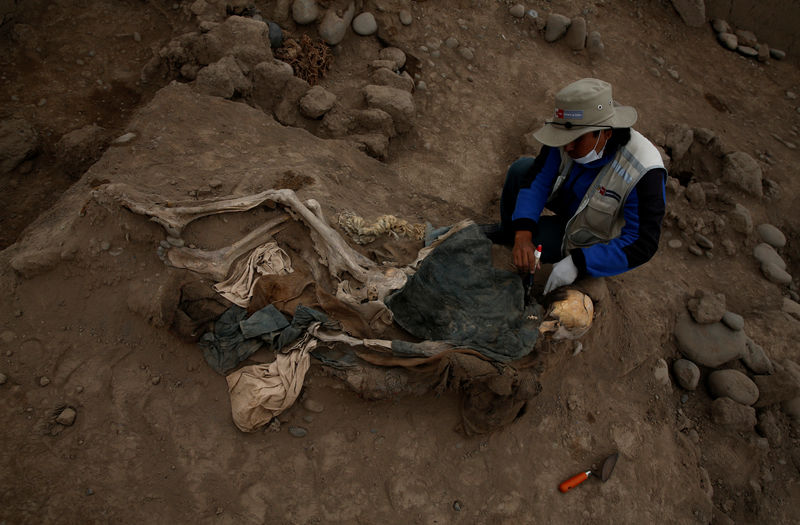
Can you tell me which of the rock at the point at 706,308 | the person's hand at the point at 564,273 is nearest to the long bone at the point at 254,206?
the person's hand at the point at 564,273

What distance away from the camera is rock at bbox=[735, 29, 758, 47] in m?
6.89

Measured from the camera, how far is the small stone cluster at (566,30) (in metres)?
6.27

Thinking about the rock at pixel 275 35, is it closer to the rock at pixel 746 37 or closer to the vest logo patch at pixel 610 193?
the vest logo patch at pixel 610 193

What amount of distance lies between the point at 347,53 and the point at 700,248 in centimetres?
439

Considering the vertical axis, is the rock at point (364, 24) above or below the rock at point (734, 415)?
above

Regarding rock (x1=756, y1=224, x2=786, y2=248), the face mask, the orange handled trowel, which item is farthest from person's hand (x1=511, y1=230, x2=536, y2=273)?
rock (x1=756, y1=224, x2=786, y2=248)

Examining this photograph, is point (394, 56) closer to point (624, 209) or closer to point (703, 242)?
point (624, 209)

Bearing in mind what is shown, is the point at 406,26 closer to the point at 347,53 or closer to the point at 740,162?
the point at 347,53

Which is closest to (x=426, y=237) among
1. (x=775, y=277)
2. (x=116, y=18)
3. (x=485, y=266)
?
(x=485, y=266)

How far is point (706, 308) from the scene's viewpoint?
12.3 ft

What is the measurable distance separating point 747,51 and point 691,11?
3.20 feet

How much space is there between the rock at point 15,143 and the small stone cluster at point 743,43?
8.66 metres

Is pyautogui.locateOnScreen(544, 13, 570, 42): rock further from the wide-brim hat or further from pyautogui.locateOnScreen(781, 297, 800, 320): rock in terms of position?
the wide-brim hat

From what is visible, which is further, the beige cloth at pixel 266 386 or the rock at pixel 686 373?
the rock at pixel 686 373
